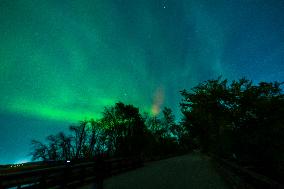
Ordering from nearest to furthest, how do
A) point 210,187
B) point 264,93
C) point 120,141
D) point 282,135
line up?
point 210,187 < point 282,135 < point 264,93 < point 120,141

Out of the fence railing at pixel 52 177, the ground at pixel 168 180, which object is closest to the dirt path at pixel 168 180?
the ground at pixel 168 180

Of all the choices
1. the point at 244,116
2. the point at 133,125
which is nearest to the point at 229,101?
the point at 244,116

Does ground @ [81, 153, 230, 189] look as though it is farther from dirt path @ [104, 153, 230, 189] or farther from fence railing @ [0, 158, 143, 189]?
fence railing @ [0, 158, 143, 189]

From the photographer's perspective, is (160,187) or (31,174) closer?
(31,174)

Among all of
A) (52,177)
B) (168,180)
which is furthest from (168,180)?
(52,177)

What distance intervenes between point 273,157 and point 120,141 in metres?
32.4

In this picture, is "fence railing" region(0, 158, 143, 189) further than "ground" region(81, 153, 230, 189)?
No

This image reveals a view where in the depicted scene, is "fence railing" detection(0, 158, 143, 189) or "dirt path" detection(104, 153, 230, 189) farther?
"dirt path" detection(104, 153, 230, 189)

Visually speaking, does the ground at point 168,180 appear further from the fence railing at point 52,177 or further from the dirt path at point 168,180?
the fence railing at point 52,177

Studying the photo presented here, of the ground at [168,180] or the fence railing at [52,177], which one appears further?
the ground at [168,180]

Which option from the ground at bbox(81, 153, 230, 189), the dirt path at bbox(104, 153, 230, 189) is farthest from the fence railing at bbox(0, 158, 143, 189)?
the dirt path at bbox(104, 153, 230, 189)

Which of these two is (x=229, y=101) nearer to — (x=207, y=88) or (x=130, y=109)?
(x=207, y=88)

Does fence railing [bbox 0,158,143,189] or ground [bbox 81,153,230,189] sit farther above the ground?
fence railing [bbox 0,158,143,189]

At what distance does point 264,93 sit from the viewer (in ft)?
63.3
